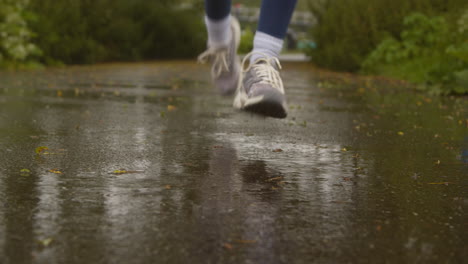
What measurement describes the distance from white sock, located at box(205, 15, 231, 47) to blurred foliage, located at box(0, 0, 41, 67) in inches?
493

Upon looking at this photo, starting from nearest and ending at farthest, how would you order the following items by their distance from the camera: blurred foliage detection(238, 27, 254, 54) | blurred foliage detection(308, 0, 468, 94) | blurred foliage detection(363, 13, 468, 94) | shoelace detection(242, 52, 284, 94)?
shoelace detection(242, 52, 284, 94), blurred foliage detection(363, 13, 468, 94), blurred foliage detection(308, 0, 468, 94), blurred foliage detection(238, 27, 254, 54)

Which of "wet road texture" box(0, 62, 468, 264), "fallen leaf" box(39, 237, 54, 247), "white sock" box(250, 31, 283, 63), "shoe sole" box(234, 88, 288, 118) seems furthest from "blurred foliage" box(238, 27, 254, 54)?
"fallen leaf" box(39, 237, 54, 247)

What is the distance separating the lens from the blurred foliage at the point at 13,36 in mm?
16469

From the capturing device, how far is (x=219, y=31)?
15.3 ft

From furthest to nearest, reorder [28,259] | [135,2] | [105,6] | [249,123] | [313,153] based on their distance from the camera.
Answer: [135,2], [105,6], [249,123], [313,153], [28,259]

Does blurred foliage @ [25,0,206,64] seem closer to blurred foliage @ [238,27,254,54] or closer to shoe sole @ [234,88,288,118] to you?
blurred foliage @ [238,27,254,54]

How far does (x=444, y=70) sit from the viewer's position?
37.5 ft

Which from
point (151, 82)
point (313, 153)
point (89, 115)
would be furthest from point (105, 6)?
point (313, 153)

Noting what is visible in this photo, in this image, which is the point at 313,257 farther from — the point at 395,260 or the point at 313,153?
the point at 313,153

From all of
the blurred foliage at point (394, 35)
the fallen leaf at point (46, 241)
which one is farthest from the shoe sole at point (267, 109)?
the blurred foliage at point (394, 35)

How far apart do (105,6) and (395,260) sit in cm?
2208

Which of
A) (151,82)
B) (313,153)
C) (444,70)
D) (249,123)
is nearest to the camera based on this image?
(313,153)

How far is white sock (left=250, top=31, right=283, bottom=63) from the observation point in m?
4.54

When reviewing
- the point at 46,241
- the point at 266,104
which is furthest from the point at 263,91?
the point at 46,241
